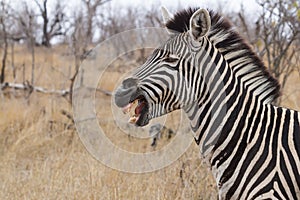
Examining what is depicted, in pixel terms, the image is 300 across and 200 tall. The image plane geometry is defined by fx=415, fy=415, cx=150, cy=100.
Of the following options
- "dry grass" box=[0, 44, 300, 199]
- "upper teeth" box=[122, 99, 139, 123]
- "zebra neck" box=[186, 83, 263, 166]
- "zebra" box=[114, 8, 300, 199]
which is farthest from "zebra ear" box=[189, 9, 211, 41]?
"dry grass" box=[0, 44, 300, 199]

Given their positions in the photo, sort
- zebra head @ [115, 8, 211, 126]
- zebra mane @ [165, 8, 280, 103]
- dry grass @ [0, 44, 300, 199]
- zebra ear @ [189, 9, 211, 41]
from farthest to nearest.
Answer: dry grass @ [0, 44, 300, 199]
zebra mane @ [165, 8, 280, 103]
zebra head @ [115, 8, 211, 126]
zebra ear @ [189, 9, 211, 41]

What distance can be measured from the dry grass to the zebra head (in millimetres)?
1231

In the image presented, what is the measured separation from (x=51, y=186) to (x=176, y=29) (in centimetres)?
196

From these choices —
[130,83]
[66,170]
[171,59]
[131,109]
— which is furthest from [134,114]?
[66,170]

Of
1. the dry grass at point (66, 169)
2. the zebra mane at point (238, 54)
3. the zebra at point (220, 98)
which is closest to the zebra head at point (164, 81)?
the zebra at point (220, 98)

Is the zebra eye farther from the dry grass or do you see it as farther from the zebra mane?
the dry grass

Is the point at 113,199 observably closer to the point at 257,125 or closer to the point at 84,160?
the point at 84,160

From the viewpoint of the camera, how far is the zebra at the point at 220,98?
2.14 m

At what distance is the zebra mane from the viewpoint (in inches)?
92.7

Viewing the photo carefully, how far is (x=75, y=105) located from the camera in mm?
6578

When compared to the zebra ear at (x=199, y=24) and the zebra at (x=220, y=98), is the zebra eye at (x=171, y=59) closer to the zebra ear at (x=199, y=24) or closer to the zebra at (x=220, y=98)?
the zebra at (x=220, y=98)

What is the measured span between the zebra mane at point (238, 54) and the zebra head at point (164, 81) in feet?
0.45

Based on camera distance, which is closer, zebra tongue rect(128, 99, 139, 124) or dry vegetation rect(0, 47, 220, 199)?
zebra tongue rect(128, 99, 139, 124)

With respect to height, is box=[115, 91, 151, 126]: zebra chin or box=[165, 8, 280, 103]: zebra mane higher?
box=[165, 8, 280, 103]: zebra mane
